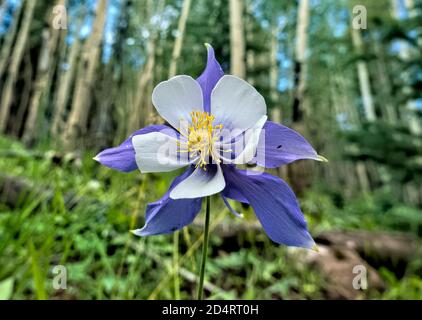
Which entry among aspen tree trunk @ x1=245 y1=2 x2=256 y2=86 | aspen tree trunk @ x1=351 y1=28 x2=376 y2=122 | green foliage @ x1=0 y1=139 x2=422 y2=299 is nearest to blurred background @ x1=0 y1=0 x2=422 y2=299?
green foliage @ x1=0 y1=139 x2=422 y2=299

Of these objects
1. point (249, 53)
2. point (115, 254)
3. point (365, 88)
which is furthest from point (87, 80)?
point (365, 88)

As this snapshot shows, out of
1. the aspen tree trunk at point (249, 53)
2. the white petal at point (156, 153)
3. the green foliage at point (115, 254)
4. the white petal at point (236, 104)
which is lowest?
the green foliage at point (115, 254)

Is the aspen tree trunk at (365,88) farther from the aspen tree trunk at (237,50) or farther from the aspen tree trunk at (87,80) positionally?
the aspen tree trunk at (87,80)

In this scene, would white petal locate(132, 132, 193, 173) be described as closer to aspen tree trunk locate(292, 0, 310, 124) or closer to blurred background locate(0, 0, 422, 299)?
blurred background locate(0, 0, 422, 299)

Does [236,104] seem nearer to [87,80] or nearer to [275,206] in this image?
[275,206]

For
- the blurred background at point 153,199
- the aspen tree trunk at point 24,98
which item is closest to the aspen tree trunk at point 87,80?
the blurred background at point 153,199
